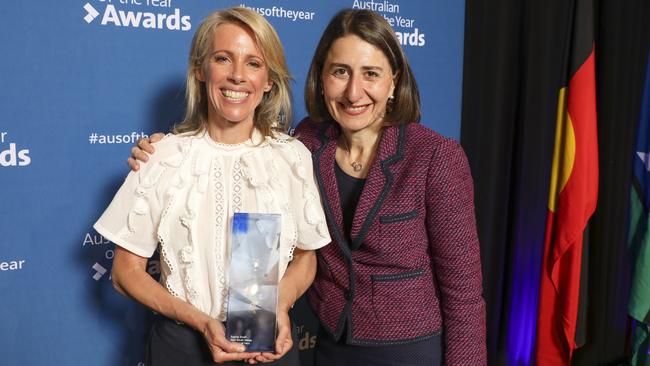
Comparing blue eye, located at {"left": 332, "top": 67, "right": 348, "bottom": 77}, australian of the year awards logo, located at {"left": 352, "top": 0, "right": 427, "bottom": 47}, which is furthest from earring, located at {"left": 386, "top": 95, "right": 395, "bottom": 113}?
australian of the year awards logo, located at {"left": 352, "top": 0, "right": 427, "bottom": 47}

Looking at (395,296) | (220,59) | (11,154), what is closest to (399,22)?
Result: (220,59)

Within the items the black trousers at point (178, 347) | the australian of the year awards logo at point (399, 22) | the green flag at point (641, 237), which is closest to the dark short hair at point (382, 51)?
the black trousers at point (178, 347)

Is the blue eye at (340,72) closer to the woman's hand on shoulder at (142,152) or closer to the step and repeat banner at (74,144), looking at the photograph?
the woman's hand on shoulder at (142,152)

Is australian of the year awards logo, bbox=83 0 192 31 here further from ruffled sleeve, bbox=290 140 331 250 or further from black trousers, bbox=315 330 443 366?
black trousers, bbox=315 330 443 366

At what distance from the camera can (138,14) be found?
1801mm

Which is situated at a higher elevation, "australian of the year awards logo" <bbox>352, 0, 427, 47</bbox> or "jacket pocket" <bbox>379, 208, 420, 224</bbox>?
"australian of the year awards logo" <bbox>352, 0, 427, 47</bbox>

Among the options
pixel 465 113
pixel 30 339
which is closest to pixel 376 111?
pixel 465 113

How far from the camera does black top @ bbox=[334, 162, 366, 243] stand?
1.45 m

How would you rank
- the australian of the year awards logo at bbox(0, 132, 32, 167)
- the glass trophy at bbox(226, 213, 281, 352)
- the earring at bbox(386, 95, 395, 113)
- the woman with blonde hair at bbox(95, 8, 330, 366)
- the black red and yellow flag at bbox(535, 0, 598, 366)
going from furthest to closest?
the black red and yellow flag at bbox(535, 0, 598, 366) < the australian of the year awards logo at bbox(0, 132, 32, 167) < the earring at bbox(386, 95, 395, 113) < the woman with blonde hair at bbox(95, 8, 330, 366) < the glass trophy at bbox(226, 213, 281, 352)

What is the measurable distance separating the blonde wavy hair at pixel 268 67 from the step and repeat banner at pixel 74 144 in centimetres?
53

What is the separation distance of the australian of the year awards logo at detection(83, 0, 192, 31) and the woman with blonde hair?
58cm

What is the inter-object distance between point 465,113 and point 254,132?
137cm

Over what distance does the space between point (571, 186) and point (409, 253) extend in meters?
1.24

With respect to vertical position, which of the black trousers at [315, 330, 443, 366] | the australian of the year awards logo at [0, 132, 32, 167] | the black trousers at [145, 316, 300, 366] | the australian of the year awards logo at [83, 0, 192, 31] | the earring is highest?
the australian of the year awards logo at [83, 0, 192, 31]
